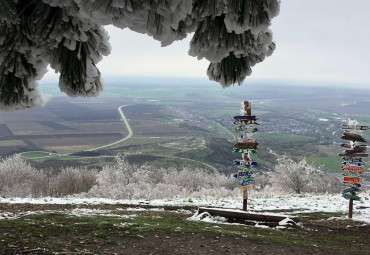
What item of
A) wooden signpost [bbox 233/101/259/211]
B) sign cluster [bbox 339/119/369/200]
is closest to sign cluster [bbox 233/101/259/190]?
wooden signpost [bbox 233/101/259/211]

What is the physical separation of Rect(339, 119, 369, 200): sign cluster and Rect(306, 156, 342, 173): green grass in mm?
61406

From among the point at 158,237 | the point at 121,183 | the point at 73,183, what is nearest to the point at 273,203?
the point at 158,237

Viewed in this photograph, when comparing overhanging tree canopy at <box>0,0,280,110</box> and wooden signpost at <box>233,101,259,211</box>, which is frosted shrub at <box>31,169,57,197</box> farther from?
overhanging tree canopy at <box>0,0,280,110</box>

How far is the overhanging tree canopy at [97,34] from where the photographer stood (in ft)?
3.50

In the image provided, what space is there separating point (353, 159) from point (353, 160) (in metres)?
0.05

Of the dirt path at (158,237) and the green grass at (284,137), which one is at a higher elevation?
the dirt path at (158,237)

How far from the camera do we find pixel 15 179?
39688 millimetres

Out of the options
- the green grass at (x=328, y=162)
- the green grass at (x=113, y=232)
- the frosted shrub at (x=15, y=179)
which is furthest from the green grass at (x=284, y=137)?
the green grass at (x=113, y=232)

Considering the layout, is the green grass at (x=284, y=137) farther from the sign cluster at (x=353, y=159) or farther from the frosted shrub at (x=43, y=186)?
the sign cluster at (x=353, y=159)

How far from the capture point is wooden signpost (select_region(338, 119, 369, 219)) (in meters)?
15.3

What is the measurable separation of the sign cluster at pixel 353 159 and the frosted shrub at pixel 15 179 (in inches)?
1374

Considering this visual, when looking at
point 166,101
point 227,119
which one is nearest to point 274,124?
point 227,119

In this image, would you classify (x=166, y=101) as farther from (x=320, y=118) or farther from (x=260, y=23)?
(x=260, y=23)

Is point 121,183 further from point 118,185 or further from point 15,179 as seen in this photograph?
point 15,179
